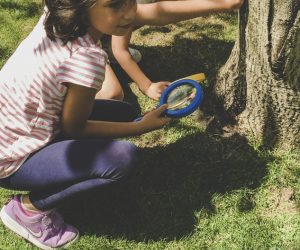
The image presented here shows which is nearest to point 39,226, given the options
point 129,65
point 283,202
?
point 129,65

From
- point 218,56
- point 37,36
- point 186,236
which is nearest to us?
point 37,36

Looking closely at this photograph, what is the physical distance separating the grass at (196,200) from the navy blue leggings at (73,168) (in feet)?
1.65

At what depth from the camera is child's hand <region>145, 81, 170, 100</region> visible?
3514 millimetres

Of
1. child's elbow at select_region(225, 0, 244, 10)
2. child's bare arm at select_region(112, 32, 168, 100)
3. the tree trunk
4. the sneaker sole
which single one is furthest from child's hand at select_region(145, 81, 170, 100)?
the sneaker sole

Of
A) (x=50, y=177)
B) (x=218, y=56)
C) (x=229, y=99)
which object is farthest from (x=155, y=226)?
(x=218, y=56)

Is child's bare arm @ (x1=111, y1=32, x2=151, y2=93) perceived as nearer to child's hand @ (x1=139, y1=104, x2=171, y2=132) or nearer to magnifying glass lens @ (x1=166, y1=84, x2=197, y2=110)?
magnifying glass lens @ (x1=166, y1=84, x2=197, y2=110)

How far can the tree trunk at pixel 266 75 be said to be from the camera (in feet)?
8.80

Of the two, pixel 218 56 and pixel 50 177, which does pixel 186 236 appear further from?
pixel 218 56

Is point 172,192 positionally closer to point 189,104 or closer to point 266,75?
point 189,104

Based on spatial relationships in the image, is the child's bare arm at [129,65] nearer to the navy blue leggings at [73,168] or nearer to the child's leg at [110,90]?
the child's leg at [110,90]

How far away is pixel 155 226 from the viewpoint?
3076mm

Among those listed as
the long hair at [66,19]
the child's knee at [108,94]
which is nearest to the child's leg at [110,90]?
the child's knee at [108,94]

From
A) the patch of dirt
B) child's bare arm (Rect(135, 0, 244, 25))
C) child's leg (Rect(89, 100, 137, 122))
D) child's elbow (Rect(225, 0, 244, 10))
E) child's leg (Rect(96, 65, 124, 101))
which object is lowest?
the patch of dirt

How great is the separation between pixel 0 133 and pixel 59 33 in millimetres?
684
